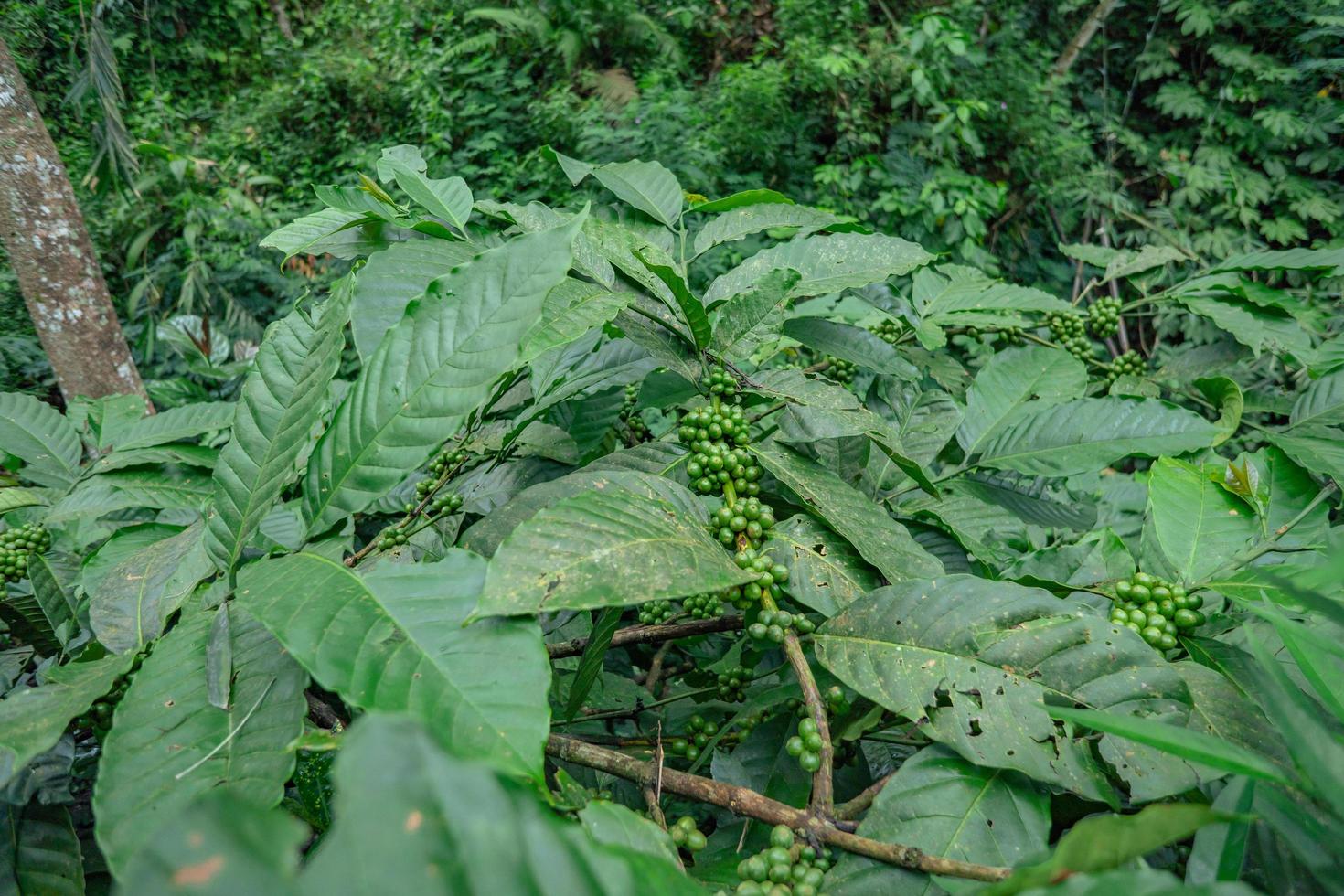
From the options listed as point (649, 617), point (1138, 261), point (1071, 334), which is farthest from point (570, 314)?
point (1138, 261)

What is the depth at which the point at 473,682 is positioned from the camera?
408mm

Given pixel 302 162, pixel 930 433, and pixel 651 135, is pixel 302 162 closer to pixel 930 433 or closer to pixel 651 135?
pixel 651 135

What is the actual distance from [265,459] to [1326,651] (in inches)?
27.9

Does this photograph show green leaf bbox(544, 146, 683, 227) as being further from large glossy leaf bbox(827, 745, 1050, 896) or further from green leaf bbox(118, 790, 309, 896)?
green leaf bbox(118, 790, 309, 896)

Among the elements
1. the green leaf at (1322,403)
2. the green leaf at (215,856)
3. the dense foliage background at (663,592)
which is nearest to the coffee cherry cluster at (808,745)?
the dense foliage background at (663,592)

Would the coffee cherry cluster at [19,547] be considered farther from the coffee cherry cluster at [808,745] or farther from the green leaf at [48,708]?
the coffee cherry cluster at [808,745]

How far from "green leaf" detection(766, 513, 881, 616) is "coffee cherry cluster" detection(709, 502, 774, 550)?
0.01 metres

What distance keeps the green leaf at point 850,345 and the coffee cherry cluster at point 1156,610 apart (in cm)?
30

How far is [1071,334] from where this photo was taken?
1261 mm

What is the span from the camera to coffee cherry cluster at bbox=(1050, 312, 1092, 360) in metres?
1.24

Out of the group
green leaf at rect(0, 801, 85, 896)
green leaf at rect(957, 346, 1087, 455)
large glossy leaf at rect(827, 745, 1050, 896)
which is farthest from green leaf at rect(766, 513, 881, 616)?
green leaf at rect(0, 801, 85, 896)

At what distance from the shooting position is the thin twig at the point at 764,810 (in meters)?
0.44

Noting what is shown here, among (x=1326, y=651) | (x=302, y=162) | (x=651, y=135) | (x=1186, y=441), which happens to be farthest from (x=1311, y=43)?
(x=302, y=162)

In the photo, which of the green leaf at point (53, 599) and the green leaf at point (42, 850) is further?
the green leaf at point (53, 599)
